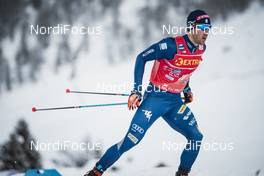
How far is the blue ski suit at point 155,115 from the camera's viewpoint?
164 inches

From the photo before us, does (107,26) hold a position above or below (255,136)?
above

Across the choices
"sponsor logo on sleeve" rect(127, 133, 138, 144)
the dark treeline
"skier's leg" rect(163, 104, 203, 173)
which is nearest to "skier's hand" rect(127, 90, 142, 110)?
"sponsor logo on sleeve" rect(127, 133, 138, 144)

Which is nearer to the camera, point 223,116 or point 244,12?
point 223,116

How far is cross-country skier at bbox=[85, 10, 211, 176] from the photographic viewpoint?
4.18 meters

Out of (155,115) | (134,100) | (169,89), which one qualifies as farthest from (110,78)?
(134,100)

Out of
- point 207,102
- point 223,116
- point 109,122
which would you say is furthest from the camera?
point 109,122

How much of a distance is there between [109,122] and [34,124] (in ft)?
9.62

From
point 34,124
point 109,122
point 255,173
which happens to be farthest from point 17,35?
point 255,173

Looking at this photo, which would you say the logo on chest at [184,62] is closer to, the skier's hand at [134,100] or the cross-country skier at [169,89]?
the cross-country skier at [169,89]

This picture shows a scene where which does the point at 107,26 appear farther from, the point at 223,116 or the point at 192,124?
the point at 192,124

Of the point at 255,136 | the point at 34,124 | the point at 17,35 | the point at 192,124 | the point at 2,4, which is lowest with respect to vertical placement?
the point at 34,124

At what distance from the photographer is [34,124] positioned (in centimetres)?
1358

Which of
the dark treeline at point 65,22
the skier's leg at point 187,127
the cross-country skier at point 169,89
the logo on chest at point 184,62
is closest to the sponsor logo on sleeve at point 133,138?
the cross-country skier at point 169,89

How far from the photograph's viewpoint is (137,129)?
418 centimetres
